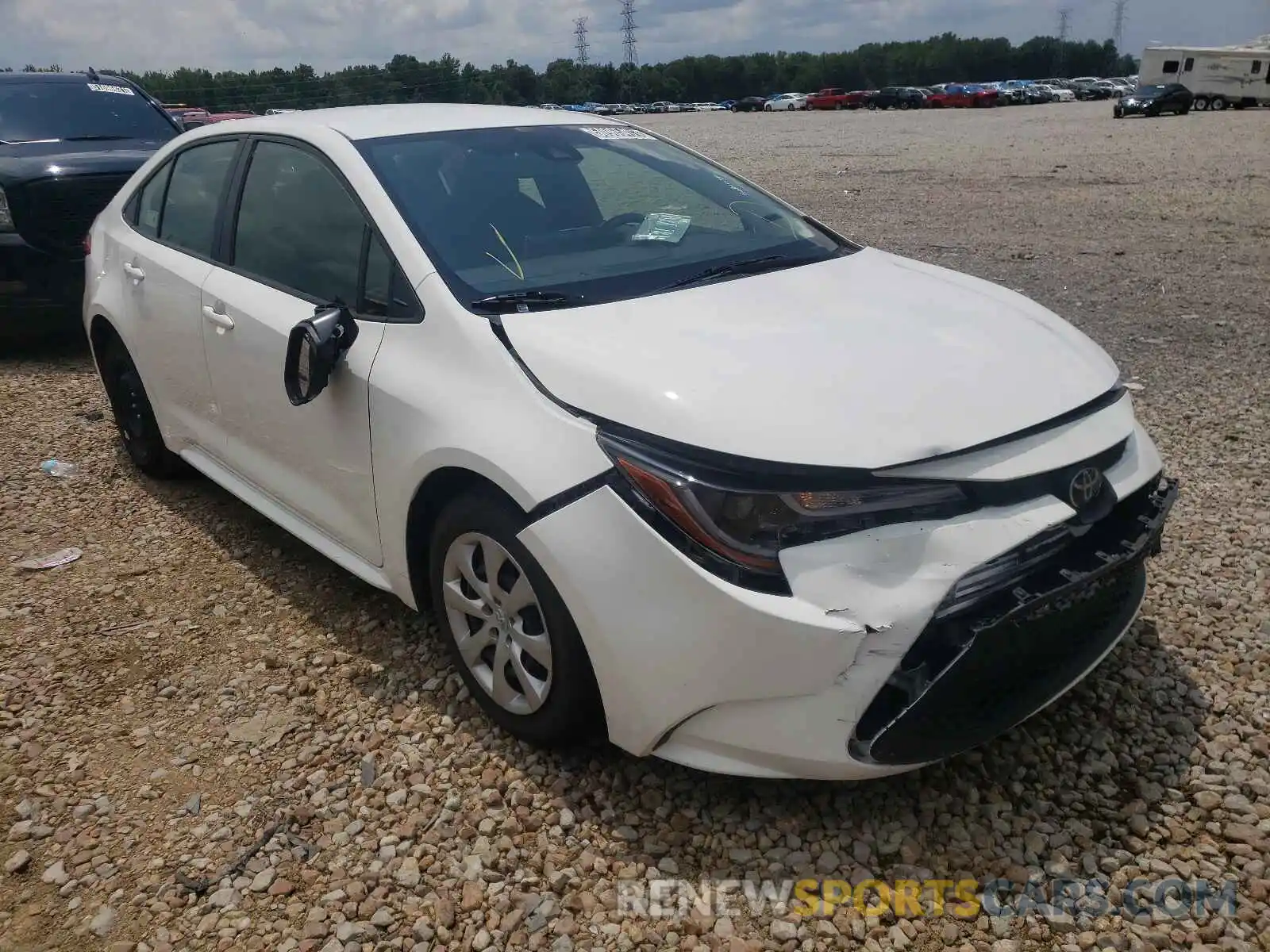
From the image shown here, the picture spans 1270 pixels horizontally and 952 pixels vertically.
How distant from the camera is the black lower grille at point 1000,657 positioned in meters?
2.21

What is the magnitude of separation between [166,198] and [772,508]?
3468mm

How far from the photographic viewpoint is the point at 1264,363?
20.1 feet

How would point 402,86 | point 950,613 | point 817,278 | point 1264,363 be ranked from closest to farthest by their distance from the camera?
1. point 950,613
2. point 817,278
3. point 1264,363
4. point 402,86

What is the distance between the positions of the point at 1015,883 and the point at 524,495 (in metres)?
1.47

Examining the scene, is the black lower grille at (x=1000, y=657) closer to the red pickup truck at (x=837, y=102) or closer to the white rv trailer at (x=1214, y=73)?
the white rv trailer at (x=1214, y=73)

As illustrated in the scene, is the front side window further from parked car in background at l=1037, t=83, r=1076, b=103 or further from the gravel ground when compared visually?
parked car in background at l=1037, t=83, r=1076, b=103

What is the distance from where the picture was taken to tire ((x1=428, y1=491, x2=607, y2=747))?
2525 millimetres

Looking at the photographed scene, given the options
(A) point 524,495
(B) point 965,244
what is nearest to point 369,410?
(A) point 524,495

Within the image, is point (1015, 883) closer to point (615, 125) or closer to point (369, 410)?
point (369, 410)

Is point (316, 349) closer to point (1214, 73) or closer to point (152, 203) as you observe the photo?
point (152, 203)

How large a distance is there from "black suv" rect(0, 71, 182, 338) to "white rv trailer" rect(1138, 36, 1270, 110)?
45260 millimetres

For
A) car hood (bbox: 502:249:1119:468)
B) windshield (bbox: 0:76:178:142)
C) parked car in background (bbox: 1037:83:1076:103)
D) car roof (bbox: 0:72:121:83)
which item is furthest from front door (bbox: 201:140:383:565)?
parked car in background (bbox: 1037:83:1076:103)

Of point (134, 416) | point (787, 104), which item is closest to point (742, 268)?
point (134, 416)

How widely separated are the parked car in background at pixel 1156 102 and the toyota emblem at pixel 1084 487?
42.1 m
